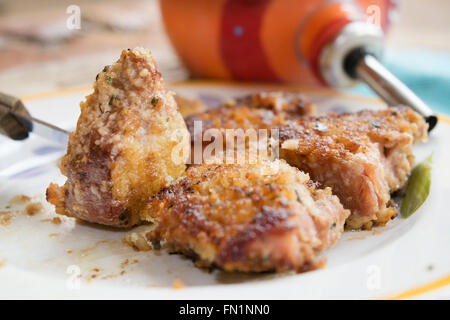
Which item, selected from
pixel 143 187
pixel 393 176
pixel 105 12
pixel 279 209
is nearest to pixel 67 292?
pixel 143 187

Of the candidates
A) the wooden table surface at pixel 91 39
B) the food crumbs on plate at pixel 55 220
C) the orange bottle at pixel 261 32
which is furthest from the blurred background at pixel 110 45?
the food crumbs on plate at pixel 55 220

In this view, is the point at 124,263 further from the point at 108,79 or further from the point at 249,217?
the point at 108,79

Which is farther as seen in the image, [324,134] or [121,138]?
[324,134]

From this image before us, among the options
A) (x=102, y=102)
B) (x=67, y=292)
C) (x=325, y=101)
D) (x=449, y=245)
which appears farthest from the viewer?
(x=325, y=101)

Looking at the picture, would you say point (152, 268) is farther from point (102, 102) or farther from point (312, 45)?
point (312, 45)

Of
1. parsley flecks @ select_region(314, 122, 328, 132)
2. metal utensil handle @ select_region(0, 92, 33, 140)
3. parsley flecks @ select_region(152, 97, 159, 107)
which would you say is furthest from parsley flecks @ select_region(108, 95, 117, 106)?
parsley flecks @ select_region(314, 122, 328, 132)

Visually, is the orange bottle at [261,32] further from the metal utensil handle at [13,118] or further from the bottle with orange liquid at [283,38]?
the metal utensil handle at [13,118]

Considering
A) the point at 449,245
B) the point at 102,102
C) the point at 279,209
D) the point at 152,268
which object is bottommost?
the point at 152,268
